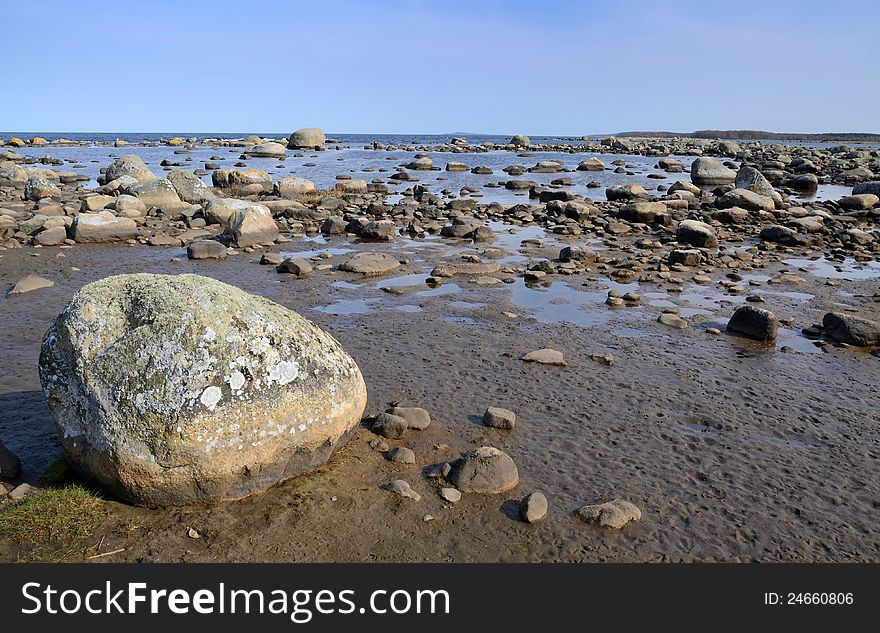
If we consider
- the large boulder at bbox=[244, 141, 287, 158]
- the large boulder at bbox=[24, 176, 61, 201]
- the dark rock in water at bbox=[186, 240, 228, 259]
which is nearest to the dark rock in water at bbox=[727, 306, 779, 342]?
the dark rock in water at bbox=[186, 240, 228, 259]

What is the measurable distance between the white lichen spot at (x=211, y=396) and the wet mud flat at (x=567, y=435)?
0.82 metres

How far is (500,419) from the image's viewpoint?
6.33 metres

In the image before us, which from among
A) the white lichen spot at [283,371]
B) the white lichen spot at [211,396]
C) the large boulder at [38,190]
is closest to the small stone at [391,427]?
the white lichen spot at [283,371]

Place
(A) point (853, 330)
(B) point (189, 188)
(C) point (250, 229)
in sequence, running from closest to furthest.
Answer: (A) point (853, 330) → (C) point (250, 229) → (B) point (189, 188)

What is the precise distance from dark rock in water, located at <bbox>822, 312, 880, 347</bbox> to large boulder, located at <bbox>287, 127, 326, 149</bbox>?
2606 inches

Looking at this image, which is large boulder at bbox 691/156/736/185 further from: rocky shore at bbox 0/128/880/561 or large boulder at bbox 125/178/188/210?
large boulder at bbox 125/178/188/210

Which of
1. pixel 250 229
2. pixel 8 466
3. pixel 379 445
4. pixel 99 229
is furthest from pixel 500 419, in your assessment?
pixel 99 229

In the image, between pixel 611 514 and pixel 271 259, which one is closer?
pixel 611 514

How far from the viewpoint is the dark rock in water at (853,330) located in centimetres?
889

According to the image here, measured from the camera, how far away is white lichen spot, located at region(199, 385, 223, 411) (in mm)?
4652

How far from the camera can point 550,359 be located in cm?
815

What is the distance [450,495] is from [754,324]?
6240 millimetres

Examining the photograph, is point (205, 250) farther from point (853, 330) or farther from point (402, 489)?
point (853, 330)

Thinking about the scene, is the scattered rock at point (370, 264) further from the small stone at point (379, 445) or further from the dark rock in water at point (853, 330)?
the dark rock in water at point (853, 330)
